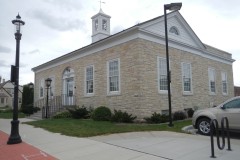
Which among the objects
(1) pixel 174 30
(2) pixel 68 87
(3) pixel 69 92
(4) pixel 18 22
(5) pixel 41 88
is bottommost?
(3) pixel 69 92

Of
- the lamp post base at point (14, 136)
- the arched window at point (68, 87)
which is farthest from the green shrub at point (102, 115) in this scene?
the lamp post base at point (14, 136)

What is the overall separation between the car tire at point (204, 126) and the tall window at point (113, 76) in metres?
6.99

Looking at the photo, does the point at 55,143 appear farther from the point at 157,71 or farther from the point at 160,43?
the point at 160,43

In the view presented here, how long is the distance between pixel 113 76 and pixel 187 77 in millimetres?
5865

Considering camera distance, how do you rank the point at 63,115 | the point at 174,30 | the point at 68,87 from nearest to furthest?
the point at 63,115, the point at 174,30, the point at 68,87

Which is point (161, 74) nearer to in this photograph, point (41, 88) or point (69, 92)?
point (69, 92)

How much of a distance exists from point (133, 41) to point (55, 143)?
8577 mm

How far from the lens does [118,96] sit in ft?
51.5

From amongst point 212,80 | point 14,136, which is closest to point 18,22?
point 14,136

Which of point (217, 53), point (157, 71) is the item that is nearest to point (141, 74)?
point (157, 71)

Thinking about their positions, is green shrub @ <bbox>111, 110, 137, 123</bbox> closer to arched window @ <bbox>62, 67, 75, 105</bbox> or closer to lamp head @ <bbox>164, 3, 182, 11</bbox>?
lamp head @ <bbox>164, 3, 182, 11</bbox>

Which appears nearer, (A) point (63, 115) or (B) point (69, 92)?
(A) point (63, 115)

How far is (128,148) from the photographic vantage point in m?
7.26

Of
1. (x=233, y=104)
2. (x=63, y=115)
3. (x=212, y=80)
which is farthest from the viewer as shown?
(x=212, y=80)
